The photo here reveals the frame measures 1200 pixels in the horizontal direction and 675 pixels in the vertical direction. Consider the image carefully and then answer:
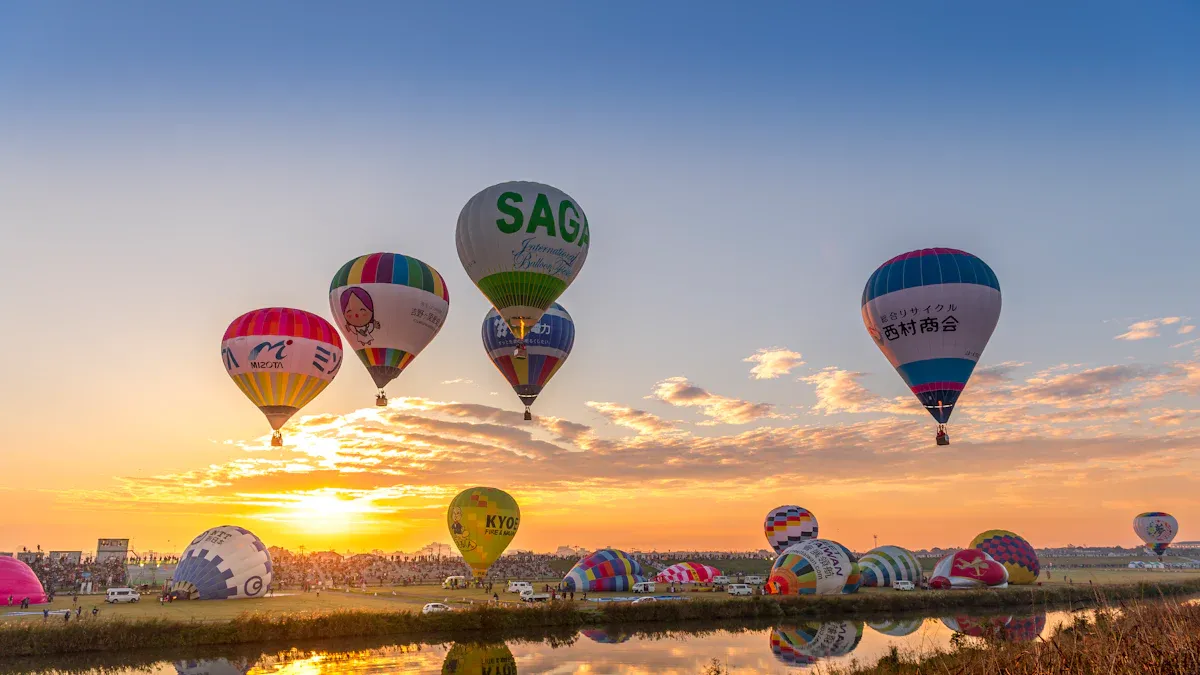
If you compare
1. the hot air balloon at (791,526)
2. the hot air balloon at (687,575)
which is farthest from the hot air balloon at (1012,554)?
the hot air balloon at (687,575)

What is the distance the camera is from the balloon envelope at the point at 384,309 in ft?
121

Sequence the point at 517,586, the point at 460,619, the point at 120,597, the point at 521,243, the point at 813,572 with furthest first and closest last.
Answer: the point at 517,586, the point at 120,597, the point at 813,572, the point at 460,619, the point at 521,243

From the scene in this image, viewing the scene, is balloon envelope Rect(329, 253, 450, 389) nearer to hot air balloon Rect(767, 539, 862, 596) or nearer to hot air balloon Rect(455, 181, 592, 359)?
hot air balloon Rect(455, 181, 592, 359)

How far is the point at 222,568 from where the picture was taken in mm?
42781

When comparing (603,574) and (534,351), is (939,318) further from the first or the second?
(603,574)

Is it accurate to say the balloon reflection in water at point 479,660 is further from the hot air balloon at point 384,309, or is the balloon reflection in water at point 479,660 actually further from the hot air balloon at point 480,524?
the hot air balloon at point 480,524

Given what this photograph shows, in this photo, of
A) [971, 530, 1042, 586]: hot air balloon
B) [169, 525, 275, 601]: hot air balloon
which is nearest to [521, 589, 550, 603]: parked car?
[169, 525, 275, 601]: hot air balloon

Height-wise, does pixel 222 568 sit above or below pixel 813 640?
above

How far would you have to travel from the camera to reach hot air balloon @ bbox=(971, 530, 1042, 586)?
178 feet

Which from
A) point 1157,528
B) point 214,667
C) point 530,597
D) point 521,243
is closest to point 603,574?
point 530,597

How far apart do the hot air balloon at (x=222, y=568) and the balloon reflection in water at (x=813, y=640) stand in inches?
1087

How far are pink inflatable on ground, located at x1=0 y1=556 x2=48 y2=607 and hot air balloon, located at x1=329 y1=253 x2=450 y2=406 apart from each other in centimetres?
2124

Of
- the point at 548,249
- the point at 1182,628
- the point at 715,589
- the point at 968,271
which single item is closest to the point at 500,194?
the point at 548,249

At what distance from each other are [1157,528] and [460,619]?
9209cm
